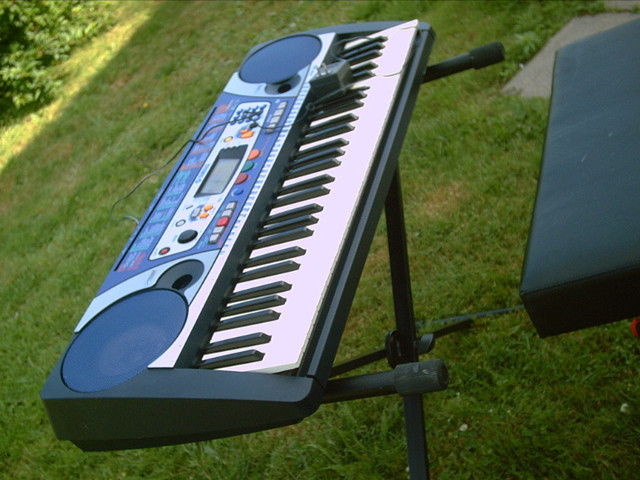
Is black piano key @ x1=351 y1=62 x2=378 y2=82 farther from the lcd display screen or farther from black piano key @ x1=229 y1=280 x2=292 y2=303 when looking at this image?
black piano key @ x1=229 y1=280 x2=292 y2=303

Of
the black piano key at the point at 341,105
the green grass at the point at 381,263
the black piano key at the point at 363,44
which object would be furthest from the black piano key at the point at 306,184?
the green grass at the point at 381,263

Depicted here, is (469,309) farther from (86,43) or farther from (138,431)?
(86,43)

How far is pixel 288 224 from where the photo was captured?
1.23 m

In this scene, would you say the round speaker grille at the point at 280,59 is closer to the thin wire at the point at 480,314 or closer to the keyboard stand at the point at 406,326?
the keyboard stand at the point at 406,326

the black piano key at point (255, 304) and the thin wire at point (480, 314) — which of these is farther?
the thin wire at point (480, 314)

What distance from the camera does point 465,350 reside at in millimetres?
2070

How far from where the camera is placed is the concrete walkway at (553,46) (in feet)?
9.55

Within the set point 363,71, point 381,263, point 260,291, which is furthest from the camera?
point 381,263

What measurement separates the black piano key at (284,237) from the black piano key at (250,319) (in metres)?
0.18

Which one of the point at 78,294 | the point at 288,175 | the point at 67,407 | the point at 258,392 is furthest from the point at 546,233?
the point at 78,294

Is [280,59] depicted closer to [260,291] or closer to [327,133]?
[327,133]

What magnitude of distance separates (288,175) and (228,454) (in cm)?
108

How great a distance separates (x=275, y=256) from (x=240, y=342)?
19 cm

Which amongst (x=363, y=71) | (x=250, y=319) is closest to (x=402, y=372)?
(x=250, y=319)
